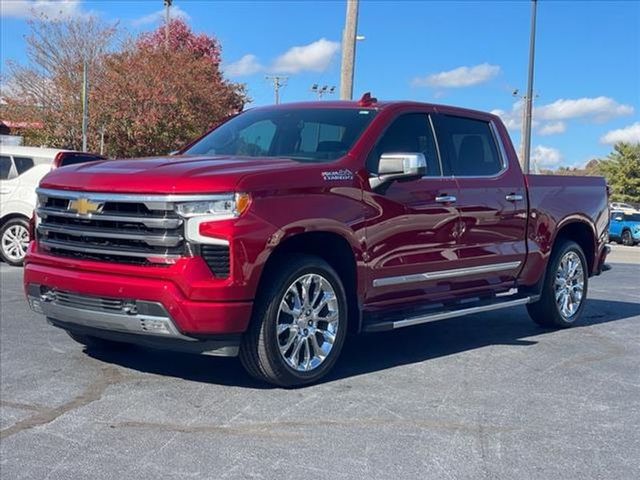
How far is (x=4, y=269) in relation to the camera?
12297 mm

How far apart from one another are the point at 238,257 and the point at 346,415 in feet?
3.70

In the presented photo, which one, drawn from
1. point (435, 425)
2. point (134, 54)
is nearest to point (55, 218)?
point (435, 425)

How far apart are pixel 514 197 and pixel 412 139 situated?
127cm

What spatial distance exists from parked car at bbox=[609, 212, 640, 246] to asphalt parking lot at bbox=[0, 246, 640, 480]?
96.0 feet

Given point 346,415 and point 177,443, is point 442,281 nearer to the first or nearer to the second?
point 346,415

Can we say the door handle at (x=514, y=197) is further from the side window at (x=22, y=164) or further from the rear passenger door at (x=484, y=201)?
the side window at (x=22, y=164)

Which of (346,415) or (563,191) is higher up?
(563,191)

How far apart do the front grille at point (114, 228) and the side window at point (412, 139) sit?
1812mm

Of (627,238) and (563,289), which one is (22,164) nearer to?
(563,289)

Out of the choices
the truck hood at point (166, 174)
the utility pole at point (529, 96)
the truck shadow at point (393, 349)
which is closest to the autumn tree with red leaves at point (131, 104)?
the utility pole at point (529, 96)

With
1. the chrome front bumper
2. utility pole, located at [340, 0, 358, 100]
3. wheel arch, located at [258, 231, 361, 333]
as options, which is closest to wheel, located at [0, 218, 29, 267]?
utility pole, located at [340, 0, 358, 100]

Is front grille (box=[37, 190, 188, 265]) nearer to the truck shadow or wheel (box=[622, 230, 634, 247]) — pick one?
the truck shadow

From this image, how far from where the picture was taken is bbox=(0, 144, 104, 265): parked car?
12.7m

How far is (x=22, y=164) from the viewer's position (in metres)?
12.9
